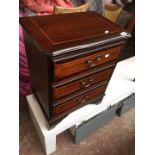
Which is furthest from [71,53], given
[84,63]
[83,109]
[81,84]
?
[83,109]

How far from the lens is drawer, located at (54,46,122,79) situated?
2.62 feet

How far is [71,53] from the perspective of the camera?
0.77 m

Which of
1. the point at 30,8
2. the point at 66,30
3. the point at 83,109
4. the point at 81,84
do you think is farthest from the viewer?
the point at 30,8

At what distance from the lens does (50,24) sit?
2.98ft

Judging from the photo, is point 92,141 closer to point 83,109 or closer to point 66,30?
point 83,109

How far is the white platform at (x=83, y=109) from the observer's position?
1.12 metres

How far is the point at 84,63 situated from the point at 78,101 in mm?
319

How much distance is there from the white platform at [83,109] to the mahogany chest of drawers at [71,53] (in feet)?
0.25

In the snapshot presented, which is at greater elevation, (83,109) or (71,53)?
(71,53)

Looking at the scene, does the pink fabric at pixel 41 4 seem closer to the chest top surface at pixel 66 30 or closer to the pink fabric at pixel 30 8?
the pink fabric at pixel 30 8

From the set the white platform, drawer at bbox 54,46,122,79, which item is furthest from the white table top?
drawer at bbox 54,46,122,79

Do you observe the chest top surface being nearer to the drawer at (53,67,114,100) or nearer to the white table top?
the drawer at (53,67,114,100)
